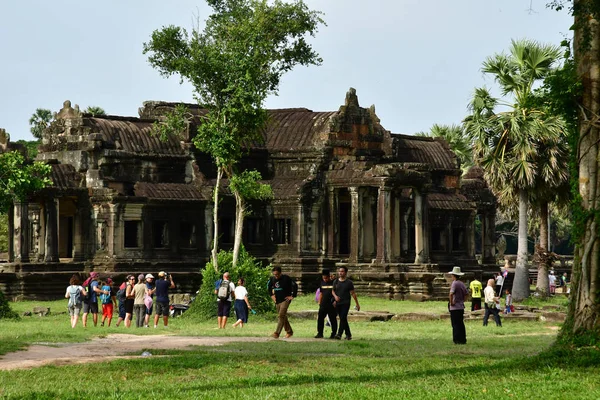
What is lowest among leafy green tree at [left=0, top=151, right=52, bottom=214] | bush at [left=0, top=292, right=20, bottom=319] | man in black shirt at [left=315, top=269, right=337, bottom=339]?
bush at [left=0, top=292, right=20, bottom=319]

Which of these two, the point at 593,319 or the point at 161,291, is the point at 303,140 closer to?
the point at 161,291

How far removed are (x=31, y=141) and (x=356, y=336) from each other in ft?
191

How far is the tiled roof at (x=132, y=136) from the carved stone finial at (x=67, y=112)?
674mm

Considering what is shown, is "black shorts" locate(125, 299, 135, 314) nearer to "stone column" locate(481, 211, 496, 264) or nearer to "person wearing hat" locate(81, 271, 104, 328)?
"person wearing hat" locate(81, 271, 104, 328)

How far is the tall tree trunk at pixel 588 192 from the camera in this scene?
22.5m

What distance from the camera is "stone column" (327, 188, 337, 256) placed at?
5300cm

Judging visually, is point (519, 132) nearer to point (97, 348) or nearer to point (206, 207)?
point (206, 207)

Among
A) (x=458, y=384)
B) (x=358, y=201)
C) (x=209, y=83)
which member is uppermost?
(x=209, y=83)

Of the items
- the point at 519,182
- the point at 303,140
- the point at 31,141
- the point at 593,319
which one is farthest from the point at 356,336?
the point at 31,141

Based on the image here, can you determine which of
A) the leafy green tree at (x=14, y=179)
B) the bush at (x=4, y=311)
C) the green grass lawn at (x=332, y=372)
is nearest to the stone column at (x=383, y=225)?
the leafy green tree at (x=14, y=179)

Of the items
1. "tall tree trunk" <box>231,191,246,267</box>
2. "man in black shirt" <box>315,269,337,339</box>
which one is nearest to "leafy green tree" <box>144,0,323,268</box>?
"tall tree trunk" <box>231,191,246,267</box>

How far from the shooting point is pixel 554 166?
4734 cm

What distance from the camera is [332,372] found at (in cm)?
2194

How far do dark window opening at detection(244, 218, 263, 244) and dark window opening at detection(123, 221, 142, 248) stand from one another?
4917 mm
